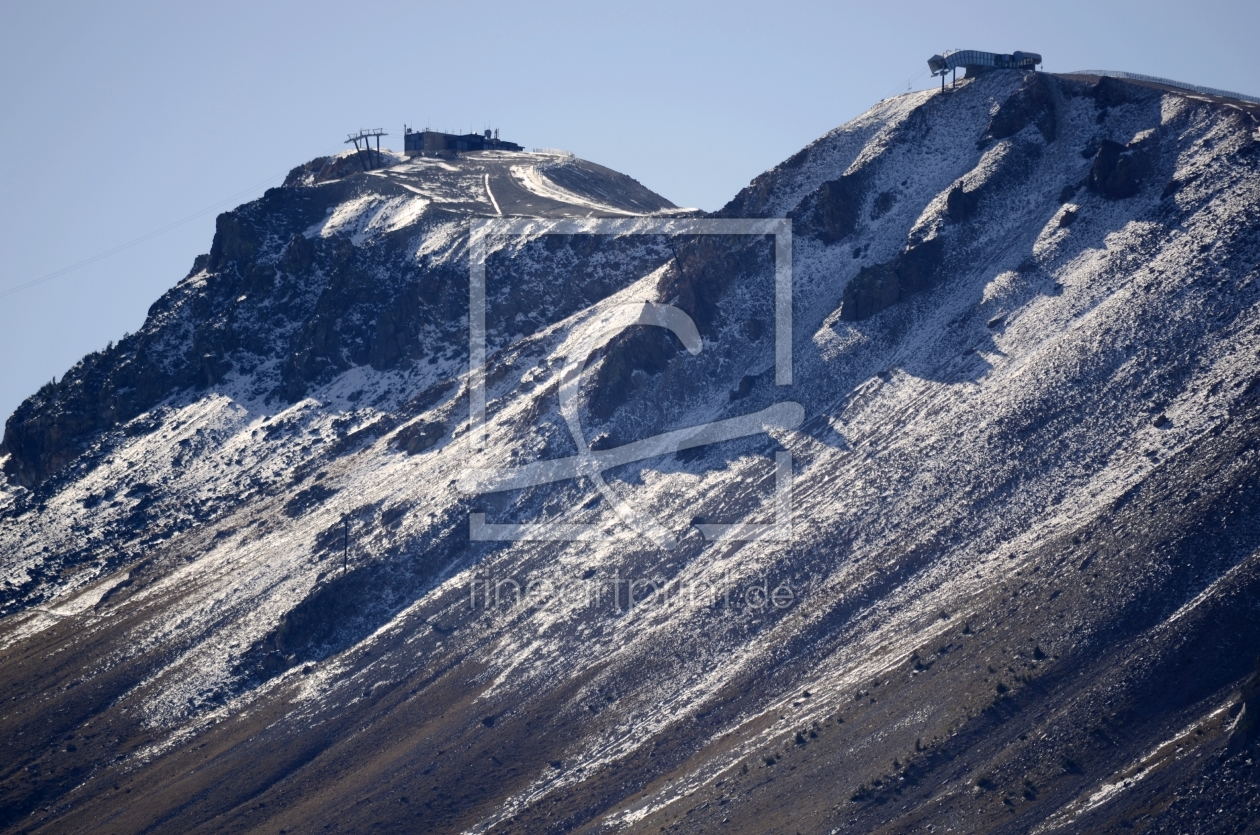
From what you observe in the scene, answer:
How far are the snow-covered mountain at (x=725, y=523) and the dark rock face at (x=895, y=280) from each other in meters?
0.39

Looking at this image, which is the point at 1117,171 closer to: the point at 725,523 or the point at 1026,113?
the point at 1026,113

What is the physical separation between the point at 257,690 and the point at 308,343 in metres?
48.5

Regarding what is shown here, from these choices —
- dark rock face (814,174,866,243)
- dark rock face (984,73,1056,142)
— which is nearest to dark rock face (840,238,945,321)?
dark rock face (814,174,866,243)

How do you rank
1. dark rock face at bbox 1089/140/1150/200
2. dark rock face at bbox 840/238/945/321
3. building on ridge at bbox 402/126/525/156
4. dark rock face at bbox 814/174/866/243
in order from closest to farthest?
dark rock face at bbox 1089/140/1150/200 < dark rock face at bbox 840/238/945/321 < dark rock face at bbox 814/174/866/243 < building on ridge at bbox 402/126/525/156

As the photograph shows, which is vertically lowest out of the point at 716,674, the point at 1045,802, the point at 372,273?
the point at 1045,802

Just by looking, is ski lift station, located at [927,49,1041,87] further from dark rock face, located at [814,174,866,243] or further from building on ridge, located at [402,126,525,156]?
building on ridge, located at [402,126,525,156]

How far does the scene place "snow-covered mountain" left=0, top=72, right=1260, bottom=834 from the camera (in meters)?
59.7

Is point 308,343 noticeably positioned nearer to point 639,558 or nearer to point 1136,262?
point 639,558

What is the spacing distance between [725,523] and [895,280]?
25.4 meters

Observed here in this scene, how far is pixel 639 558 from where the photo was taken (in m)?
85.2

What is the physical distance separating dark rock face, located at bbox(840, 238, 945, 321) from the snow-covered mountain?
39 centimetres

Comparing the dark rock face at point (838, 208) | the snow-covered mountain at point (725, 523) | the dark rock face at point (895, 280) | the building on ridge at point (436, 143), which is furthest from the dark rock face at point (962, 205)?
the building on ridge at point (436, 143)

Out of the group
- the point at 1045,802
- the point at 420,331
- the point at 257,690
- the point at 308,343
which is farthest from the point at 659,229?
the point at 1045,802

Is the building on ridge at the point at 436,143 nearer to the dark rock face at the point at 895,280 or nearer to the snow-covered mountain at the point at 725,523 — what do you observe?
the snow-covered mountain at the point at 725,523
